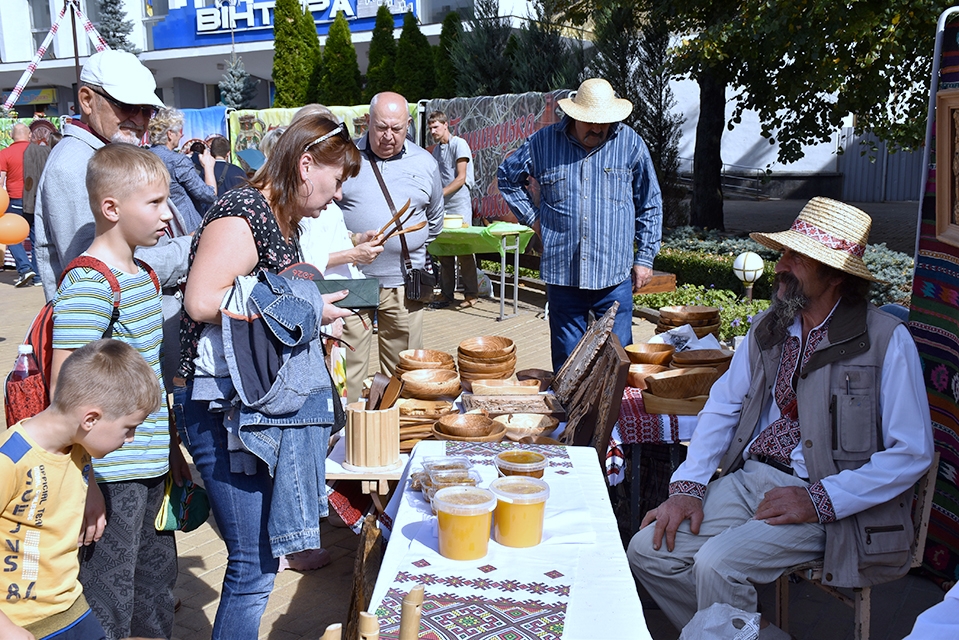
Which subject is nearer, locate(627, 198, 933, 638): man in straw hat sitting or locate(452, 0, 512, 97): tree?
locate(627, 198, 933, 638): man in straw hat sitting

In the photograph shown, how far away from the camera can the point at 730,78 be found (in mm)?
11328

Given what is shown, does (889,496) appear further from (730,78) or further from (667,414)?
(730,78)

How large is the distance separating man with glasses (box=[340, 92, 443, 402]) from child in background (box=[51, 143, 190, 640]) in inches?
91.8

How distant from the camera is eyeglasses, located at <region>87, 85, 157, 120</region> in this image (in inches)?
115

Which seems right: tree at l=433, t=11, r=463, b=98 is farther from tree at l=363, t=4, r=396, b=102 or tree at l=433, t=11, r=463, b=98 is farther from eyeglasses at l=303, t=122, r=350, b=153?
eyeglasses at l=303, t=122, r=350, b=153

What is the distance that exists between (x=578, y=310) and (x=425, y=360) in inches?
47.2

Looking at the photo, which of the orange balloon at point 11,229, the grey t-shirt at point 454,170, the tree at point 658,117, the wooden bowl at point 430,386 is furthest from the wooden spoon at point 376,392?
the tree at point 658,117

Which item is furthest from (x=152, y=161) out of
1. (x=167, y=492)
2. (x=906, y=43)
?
(x=906, y=43)

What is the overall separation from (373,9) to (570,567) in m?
24.1

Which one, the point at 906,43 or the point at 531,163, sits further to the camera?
the point at 906,43

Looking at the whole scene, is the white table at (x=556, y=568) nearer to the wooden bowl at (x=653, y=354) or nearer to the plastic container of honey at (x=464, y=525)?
the plastic container of honey at (x=464, y=525)

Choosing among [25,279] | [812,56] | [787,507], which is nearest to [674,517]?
[787,507]

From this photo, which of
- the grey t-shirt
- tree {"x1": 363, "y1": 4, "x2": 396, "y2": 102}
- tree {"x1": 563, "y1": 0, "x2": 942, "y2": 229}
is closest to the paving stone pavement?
the grey t-shirt

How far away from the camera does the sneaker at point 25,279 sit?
12.1 meters
